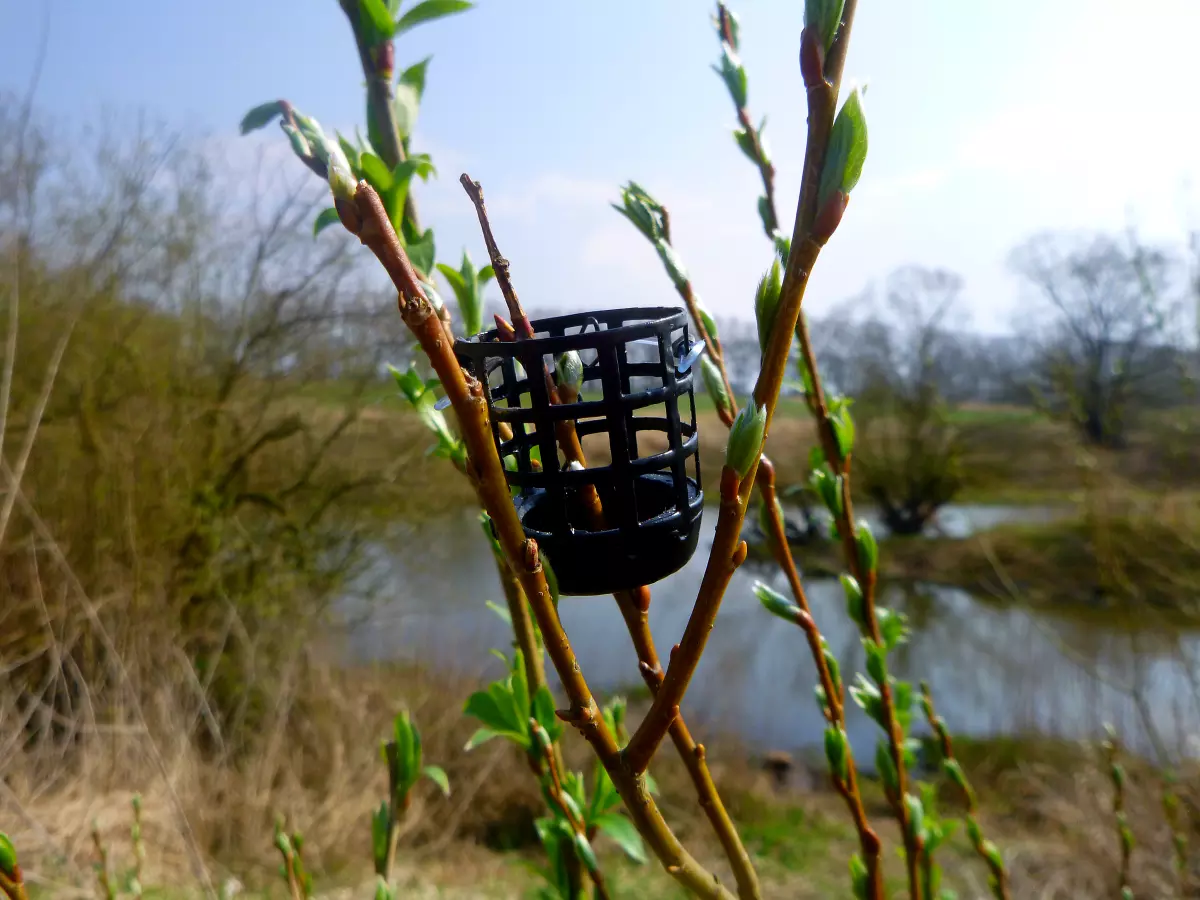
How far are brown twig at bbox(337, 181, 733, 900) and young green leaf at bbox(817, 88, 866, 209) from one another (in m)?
0.18

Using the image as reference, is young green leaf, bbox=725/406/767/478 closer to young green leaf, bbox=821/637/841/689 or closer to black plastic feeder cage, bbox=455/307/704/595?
black plastic feeder cage, bbox=455/307/704/595

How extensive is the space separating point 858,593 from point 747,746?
20.2ft

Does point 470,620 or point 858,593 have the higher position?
point 858,593

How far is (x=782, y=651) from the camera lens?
7.73m

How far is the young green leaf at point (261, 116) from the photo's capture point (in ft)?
1.83

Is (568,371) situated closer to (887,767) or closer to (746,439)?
(746,439)

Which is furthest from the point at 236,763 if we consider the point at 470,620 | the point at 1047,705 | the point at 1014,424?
the point at 1014,424

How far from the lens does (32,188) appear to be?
5.23 metres

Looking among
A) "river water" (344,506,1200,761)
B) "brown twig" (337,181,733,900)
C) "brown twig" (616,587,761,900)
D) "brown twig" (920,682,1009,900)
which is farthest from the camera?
"river water" (344,506,1200,761)

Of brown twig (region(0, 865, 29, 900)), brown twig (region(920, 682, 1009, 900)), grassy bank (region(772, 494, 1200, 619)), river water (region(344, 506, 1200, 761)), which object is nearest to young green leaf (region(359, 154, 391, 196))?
brown twig (region(0, 865, 29, 900))

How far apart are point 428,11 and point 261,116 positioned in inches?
6.1

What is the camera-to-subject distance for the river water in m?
6.05

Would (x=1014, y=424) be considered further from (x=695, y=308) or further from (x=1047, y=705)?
(x=695, y=308)

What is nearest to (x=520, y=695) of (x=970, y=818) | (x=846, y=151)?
(x=846, y=151)
